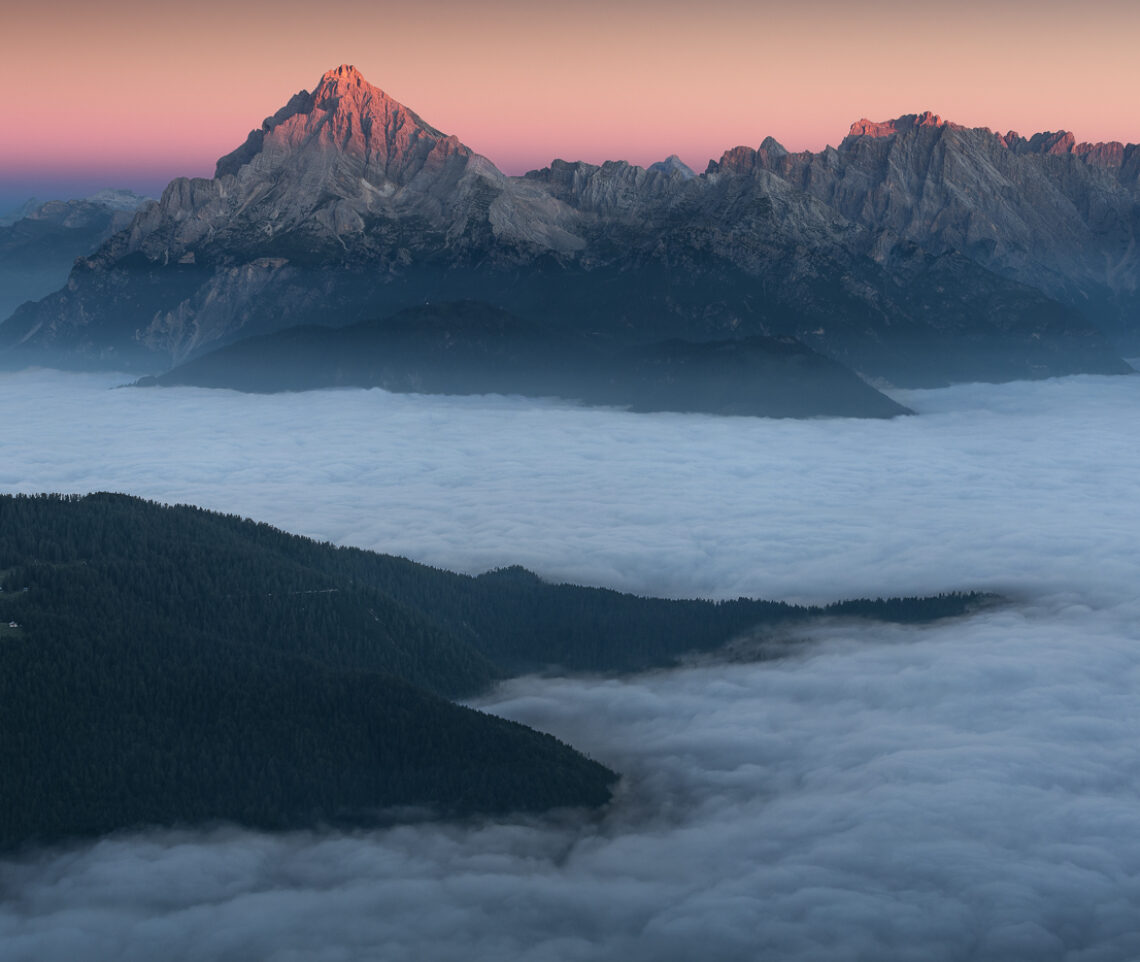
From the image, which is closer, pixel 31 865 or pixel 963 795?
pixel 31 865

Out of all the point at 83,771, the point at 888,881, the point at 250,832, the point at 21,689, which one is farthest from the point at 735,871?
the point at 21,689

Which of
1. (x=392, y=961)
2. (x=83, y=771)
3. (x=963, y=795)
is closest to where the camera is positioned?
(x=392, y=961)

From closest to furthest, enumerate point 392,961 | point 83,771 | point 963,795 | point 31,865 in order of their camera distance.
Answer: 1. point 392,961
2. point 31,865
3. point 83,771
4. point 963,795

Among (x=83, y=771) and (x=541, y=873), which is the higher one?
(x=83, y=771)

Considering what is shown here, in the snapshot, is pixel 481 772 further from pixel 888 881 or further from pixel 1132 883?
pixel 1132 883

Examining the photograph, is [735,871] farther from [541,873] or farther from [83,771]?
[83,771]

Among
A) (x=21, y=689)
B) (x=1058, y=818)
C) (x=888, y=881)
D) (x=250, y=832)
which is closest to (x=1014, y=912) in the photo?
(x=888, y=881)

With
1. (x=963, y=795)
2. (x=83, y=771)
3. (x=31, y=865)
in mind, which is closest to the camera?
(x=31, y=865)

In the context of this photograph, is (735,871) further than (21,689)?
No

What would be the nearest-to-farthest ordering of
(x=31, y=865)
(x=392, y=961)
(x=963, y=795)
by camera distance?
(x=392, y=961) < (x=31, y=865) < (x=963, y=795)
